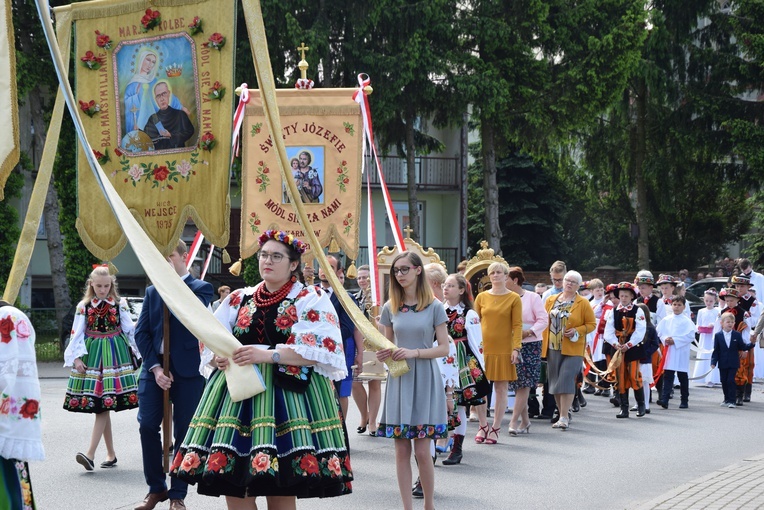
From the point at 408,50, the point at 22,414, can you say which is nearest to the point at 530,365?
the point at 22,414

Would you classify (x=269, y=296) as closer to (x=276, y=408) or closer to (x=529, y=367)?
(x=276, y=408)

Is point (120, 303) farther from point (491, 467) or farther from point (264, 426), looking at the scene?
point (264, 426)

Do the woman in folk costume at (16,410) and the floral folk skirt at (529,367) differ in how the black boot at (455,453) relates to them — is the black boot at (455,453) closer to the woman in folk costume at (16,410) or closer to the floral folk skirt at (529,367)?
the floral folk skirt at (529,367)

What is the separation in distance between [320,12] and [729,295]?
15.4 metres

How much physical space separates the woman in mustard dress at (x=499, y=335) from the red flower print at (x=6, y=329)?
23.9 feet

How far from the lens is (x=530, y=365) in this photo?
12.3 meters

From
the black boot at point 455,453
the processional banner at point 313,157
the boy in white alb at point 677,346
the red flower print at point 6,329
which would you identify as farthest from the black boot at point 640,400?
the red flower print at point 6,329

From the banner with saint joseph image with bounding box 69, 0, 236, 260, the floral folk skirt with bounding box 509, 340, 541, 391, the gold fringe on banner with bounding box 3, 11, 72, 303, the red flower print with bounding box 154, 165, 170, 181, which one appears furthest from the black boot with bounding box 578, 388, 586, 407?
the gold fringe on banner with bounding box 3, 11, 72, 303

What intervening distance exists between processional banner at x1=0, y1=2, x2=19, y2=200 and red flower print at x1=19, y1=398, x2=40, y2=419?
1.12m

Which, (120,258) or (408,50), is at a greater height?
(408,50)

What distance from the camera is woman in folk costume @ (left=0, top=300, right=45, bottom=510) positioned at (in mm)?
4641

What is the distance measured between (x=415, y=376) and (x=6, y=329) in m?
3.60

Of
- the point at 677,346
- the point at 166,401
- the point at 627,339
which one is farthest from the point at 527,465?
the point at 677,346

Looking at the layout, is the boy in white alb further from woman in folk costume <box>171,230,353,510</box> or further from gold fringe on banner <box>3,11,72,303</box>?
gold fringe on banner <box>3,11,72,303</box>
